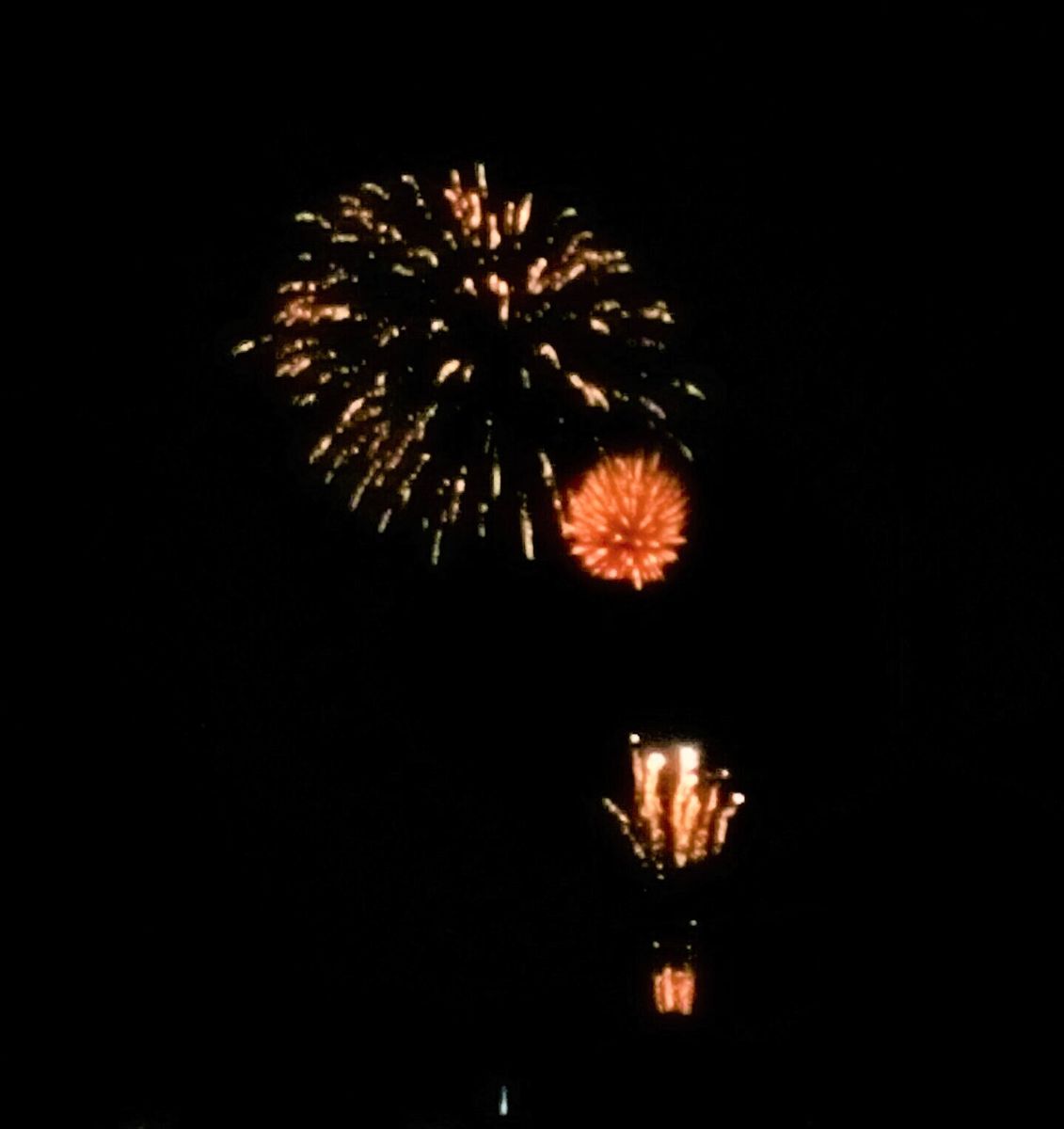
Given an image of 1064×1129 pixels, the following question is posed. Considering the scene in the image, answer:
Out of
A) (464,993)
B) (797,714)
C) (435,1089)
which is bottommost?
(435,1089)

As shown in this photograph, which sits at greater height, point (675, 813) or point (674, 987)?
point (675, 813)

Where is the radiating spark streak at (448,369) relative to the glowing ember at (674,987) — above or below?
above

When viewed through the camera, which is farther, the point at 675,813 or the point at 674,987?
the point at 674,987

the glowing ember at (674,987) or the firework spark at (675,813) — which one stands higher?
the firework spark at (675,813)

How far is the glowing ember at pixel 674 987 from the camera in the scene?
14516 mm

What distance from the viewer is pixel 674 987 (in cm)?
1521

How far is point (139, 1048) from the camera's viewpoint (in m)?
13.9

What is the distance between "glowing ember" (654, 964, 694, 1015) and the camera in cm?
1452

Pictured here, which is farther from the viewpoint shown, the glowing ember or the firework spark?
the glowing ember

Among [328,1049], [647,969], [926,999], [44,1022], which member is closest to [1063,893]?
[926,999]

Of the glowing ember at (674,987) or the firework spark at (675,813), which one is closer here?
the firework spark at (675,813)

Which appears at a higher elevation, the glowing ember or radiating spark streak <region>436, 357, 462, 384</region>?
radiating spark streak <region>436, 357, 462, 384</region>

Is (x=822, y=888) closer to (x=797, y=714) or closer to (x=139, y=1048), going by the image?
(x=797, y=714)

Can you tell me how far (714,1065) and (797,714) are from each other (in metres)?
14.5
